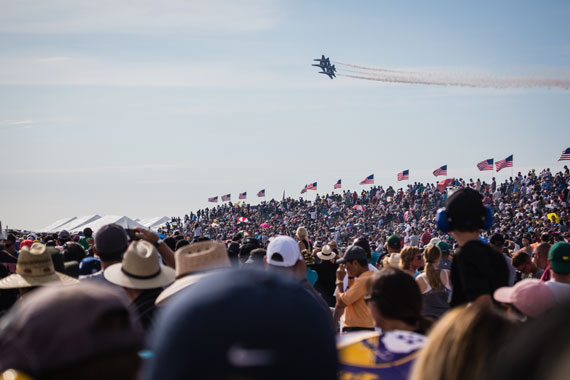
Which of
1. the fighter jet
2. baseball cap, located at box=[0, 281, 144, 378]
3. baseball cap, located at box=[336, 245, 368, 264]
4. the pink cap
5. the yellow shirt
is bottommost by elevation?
the yellow shirt

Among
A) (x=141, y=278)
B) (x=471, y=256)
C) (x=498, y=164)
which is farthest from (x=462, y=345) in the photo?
(x=498, y=164)

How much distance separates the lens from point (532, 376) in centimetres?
87

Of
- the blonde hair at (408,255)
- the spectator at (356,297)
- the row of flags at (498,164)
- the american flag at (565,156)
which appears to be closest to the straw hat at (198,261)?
the spectator at (356,297)

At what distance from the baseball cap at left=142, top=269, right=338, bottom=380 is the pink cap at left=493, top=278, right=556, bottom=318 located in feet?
8.53

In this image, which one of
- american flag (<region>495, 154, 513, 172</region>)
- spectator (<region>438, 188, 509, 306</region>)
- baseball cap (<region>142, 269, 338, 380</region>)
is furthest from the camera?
american flag (<region>495, 154, 513, 172</region>)

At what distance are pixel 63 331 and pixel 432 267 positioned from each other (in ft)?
19.0

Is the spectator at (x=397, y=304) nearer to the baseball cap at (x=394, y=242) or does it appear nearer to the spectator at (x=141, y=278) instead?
the spectator at (x=141, y=278)

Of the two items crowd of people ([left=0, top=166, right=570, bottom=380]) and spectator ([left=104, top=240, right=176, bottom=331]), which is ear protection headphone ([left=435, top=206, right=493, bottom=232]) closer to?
crowd of people ([left=0, top=166, right=570, bottom=380])

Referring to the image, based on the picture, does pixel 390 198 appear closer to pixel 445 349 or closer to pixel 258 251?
pixel 258 251

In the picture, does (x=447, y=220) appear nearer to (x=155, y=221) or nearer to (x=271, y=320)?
(x=271, y=320)

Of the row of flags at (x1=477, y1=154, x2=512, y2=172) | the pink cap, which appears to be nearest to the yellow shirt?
the pink cap

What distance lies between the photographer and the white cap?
18.3 ft

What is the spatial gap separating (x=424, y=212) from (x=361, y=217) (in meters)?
5.86

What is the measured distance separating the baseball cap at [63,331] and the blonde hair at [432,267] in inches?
214
